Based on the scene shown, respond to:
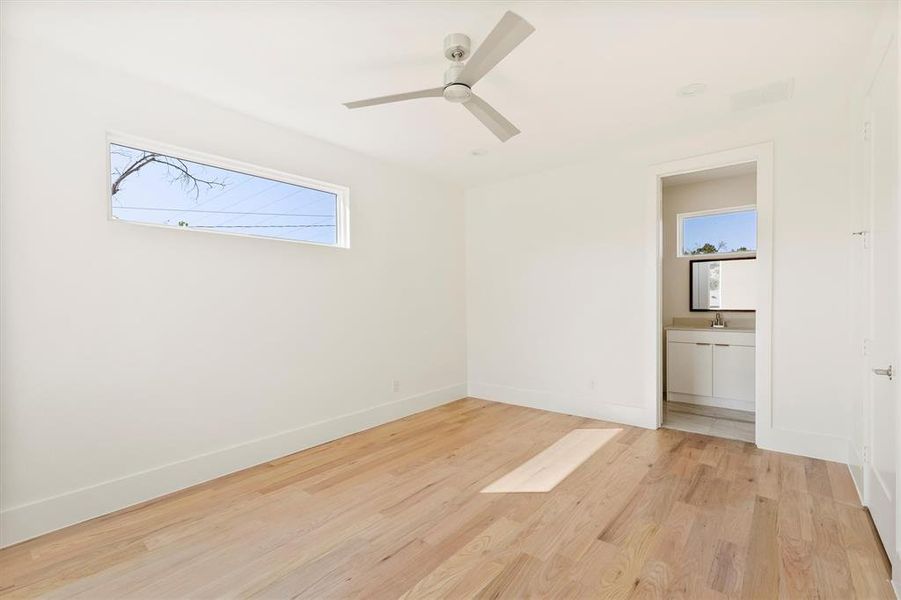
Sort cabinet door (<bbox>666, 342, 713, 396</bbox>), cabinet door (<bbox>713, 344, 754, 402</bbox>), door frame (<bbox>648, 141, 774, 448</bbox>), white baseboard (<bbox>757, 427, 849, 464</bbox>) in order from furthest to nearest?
cabinet door (<bbox>666, 342, 713, 396</bbox>)
cabinet door (<bbox>713, 344, 754, 402</bbox>)
door frame (<bbox>648, 141, 774, 448</bbox>)
white baseboard (<bbox>757, 427, 849, 464</bbox>)

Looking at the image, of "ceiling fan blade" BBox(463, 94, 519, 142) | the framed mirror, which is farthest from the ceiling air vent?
the framed mirror

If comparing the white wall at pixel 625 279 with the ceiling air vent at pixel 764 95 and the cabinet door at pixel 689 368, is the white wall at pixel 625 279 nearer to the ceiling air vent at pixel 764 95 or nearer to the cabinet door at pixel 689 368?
the ceiling air vent at pixel 764 95

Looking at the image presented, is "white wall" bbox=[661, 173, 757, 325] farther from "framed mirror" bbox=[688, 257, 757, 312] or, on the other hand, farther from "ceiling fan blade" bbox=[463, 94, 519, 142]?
"ceiling fan blade" bbox=[463, 94, 519, 142]

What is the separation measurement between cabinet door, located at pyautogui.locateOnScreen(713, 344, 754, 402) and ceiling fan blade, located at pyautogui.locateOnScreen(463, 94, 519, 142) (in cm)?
343

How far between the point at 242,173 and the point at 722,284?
16.8 feet

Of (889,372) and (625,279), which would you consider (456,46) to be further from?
(625,279)

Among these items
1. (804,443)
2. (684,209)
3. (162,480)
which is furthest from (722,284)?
(162,480)

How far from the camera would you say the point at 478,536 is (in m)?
2.16

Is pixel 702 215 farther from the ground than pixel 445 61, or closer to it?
closer to it

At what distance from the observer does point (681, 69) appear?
8.32ft

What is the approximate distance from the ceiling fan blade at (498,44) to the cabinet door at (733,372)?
12.9ft

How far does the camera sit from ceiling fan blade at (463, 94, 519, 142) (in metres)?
2.37

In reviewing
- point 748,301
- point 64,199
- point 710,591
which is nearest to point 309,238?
point 64,199

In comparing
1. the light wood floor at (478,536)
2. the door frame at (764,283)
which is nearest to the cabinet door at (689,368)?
the door frame at (764,283)
